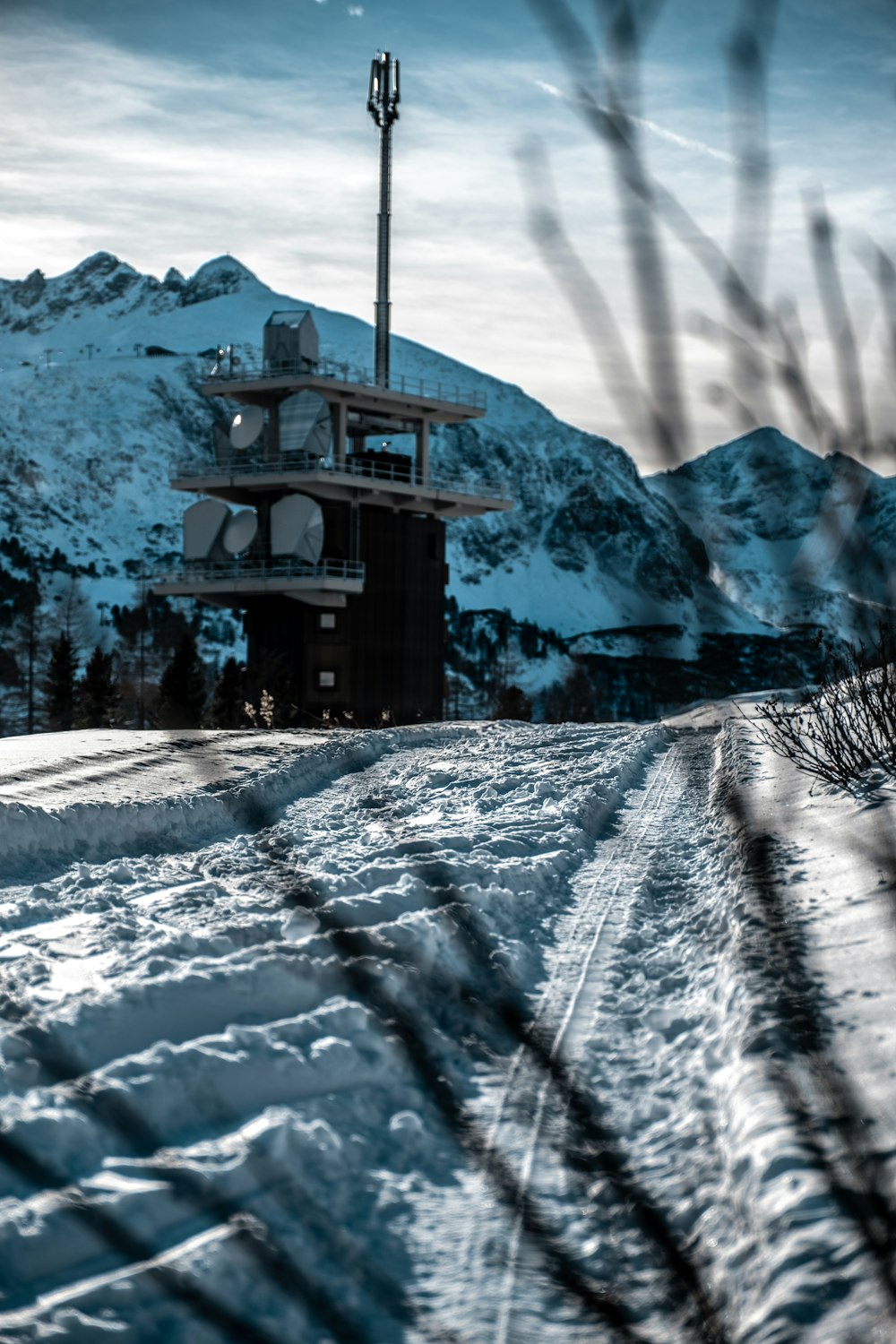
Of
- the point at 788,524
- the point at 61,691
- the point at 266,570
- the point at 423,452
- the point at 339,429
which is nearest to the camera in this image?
the point at 788,524

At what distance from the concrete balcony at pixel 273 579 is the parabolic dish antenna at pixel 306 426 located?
4.66m

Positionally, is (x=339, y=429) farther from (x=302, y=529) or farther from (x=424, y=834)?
(x=424, y=834)

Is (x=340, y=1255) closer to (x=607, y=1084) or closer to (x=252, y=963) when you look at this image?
(x=607, y=1084)

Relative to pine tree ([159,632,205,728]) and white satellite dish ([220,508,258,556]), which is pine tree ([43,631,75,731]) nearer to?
pine tree ([159,632,205,728])

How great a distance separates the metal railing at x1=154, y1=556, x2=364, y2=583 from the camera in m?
58.2

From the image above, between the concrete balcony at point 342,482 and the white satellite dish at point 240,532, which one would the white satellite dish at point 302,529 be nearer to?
the concrete balcony at point 342,482

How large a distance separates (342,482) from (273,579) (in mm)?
4874

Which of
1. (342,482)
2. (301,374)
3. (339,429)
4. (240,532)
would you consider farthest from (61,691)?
(301,374)

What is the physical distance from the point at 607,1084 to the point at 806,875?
4.11 m

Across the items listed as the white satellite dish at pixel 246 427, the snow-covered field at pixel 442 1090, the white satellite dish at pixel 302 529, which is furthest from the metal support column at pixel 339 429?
the snow-covered field at pixel 442 1090

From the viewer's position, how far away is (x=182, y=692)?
5781 cm

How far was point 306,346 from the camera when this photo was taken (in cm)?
6178

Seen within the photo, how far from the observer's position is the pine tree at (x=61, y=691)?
66.2 metres

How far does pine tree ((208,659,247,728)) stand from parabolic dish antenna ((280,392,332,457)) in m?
10.1
